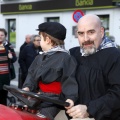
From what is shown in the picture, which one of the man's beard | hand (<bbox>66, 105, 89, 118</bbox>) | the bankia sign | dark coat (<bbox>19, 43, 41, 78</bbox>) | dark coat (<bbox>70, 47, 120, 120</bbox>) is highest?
the bankia sign

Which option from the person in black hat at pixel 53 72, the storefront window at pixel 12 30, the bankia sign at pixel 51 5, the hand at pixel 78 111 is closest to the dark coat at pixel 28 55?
the person in black hat at pixel 53 72

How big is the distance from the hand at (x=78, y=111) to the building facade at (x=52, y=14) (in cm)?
1452

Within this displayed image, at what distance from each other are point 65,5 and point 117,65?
704 inches

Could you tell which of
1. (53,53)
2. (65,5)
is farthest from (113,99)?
(65,5)

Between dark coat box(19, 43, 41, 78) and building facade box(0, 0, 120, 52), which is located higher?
building facade box(0, 0, 120, 52)

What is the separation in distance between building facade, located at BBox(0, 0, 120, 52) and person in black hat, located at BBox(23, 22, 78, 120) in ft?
45.8

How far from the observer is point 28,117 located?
9.21 feet

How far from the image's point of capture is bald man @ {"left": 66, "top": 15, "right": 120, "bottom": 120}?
291 cm

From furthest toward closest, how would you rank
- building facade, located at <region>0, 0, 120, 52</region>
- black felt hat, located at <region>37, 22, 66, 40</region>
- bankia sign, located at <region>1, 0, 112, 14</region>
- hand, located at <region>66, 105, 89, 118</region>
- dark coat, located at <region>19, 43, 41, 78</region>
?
bankia sign, located at <region>1, 0, 112, 14</region> < building facade, located at <region>0, 0, 120, 52</region> < dark coat, located at <region>19, 43, 41, 78</region> < black felt hat, located at <region>37, 22, 66, 40</region> < hand, located at <region>66, 105, 89, 118</region>

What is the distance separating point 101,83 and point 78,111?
313 mm

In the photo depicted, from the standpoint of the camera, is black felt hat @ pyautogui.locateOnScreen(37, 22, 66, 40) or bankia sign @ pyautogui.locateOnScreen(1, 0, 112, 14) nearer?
black felt hat @ pyautogui.locateOnScreen(37, 22, 66, 40)

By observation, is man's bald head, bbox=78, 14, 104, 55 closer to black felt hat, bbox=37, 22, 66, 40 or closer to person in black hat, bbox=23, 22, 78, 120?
person in black hat, bbox=23, 22, 78, 120

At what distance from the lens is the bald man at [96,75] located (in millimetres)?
2906

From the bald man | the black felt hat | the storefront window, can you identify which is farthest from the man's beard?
the storefront window
